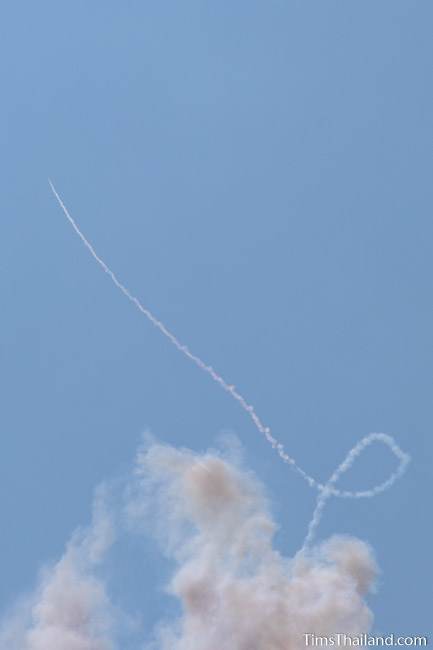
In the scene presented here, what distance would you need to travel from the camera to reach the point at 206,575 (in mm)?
16453

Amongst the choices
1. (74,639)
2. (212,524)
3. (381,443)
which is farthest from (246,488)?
(74,639)

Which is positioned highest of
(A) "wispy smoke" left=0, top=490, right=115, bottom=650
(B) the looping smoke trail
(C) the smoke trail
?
(B) the looping smoke trail

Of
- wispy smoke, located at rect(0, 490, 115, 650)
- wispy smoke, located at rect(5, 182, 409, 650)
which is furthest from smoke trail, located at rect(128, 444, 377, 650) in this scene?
wispy smoke, located at rect(0, 490, 115, 650)

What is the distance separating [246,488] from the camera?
16.9 m

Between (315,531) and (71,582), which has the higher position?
(315,531)

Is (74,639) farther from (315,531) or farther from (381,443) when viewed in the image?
(381,443)

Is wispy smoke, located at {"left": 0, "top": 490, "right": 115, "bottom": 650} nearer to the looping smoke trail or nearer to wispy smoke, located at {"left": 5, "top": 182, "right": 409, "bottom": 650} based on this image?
wispy smoke, located at {"left": 5, "top": 182, "right": 409, "bottom": 650}

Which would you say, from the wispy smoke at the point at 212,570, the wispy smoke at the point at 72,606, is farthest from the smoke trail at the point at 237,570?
the wispy smoke at the point at 72,606

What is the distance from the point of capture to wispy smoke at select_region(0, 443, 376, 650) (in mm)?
16250

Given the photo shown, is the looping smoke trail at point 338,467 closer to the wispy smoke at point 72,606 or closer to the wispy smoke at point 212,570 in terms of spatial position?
the wispy smoke at point 212,570

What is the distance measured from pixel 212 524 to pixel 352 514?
7.48 feet

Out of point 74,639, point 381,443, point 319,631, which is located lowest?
point 74,639

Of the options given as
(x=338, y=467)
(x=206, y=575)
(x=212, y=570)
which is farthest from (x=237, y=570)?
(x=338, y=467)

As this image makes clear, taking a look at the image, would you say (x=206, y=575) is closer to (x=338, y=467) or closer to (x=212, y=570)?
(x=212, y=570)
